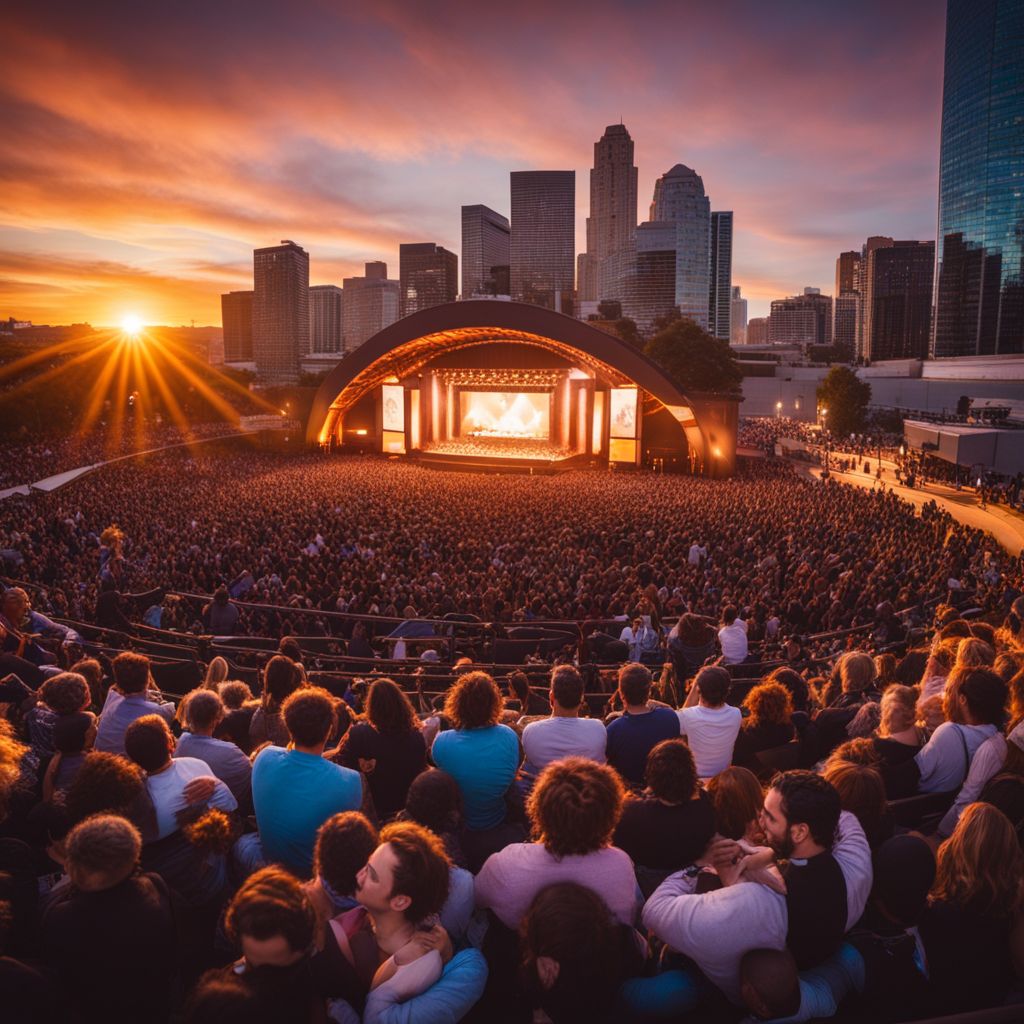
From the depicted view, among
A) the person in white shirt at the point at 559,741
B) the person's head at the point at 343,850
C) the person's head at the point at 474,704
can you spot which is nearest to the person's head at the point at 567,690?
the person in white shirt at the point at 559,741

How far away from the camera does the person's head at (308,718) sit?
116 inches

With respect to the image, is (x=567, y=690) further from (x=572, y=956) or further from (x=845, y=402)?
(x=845, y=402)

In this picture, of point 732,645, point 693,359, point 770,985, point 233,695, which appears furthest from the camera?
point 693,359

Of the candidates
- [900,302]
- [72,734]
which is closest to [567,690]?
[72,734]

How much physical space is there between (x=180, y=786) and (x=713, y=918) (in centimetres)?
228

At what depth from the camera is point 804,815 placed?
2.43m

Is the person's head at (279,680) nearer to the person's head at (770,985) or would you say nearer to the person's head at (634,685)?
the person's head at (634,685)

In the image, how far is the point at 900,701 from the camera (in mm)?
3785

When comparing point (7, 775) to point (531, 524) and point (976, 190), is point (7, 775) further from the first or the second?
point (976, 190)

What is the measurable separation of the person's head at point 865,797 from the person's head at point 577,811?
1061mm

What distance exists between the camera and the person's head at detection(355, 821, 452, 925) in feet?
6.98

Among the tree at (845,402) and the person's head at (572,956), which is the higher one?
the tree at (845,402)

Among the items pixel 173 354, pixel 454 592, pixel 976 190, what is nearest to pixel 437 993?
pixel 454 592

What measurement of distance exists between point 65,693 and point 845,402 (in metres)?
56.6
